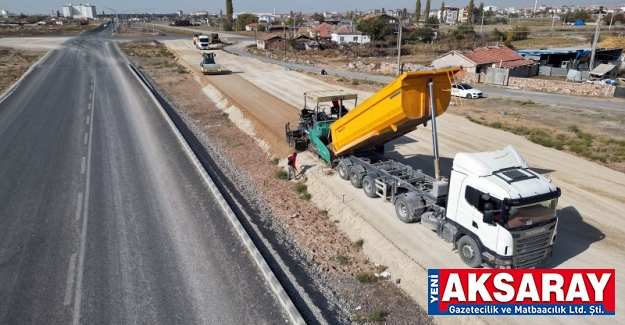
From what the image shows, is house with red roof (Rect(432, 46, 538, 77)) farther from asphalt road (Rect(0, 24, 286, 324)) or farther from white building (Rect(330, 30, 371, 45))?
white building (Rect(330, 30, 371, 45))

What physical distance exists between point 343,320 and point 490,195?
4688 mm

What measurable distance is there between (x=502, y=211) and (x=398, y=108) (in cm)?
466

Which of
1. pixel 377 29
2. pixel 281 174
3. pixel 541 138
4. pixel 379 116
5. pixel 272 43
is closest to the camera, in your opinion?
pixel 379 116

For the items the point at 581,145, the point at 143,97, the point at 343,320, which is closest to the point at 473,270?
the point at 343,320

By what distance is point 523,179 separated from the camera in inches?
388

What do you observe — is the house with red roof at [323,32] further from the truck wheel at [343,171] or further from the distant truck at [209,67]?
the truck wheel at [343,171]

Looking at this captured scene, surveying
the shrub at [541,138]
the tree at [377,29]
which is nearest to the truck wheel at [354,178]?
the shrub at [541,138]

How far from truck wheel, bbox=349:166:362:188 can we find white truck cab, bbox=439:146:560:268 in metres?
4.99

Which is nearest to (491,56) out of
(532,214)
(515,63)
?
(515,63)

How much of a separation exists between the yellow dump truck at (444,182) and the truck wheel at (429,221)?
0.10 ft

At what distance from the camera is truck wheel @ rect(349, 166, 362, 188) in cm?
1541

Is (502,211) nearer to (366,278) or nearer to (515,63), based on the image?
(366,278)

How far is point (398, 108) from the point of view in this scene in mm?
12484

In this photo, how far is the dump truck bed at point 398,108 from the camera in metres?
12.2
